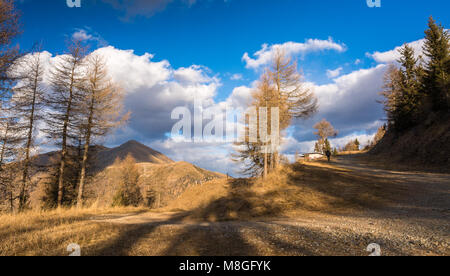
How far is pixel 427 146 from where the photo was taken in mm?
21531

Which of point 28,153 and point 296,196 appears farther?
point 28,153

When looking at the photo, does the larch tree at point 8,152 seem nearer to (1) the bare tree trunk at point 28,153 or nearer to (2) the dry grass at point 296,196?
(1) the bare tree trunk at point 28,153

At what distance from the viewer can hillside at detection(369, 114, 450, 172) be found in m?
18.7

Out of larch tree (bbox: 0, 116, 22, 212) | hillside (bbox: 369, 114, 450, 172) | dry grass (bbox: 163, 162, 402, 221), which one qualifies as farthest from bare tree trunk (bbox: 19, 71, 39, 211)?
hillside (bbox: 369, 114, 450, 172)

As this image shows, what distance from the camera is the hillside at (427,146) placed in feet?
61.3

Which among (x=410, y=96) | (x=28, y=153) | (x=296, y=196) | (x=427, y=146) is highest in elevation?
(x=410, y=96)

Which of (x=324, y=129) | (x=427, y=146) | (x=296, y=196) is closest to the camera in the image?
(x=296, y=196)

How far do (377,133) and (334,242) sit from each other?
7610 centimetres

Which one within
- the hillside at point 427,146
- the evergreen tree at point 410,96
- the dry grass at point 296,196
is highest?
the evergreen tree at point 410,96

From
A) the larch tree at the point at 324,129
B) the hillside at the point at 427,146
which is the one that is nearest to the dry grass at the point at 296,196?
the hillside at the point at 427,146

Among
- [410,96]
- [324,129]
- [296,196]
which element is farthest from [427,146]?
[324,129]

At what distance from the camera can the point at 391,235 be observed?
464 cm

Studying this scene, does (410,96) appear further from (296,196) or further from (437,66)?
(296,196)

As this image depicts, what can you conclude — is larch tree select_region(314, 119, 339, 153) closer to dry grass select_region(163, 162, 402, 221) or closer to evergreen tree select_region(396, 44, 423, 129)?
evergreen tree select_region(396, 44, 423, 129)
